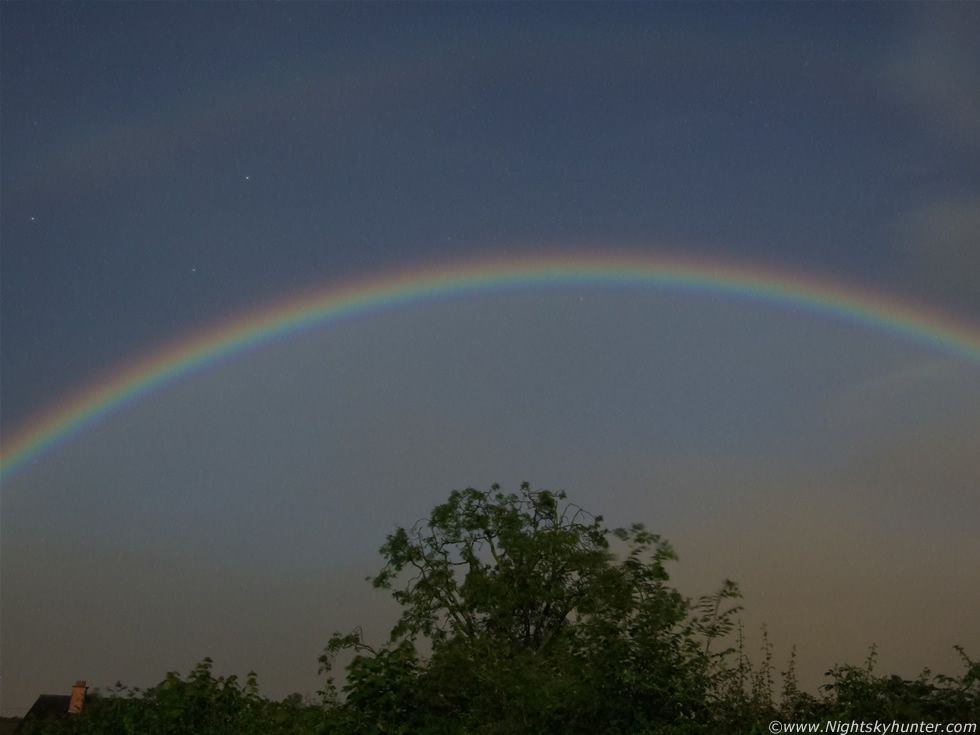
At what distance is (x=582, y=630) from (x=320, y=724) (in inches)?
121

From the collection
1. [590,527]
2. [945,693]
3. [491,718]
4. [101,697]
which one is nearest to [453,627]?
[590,527]

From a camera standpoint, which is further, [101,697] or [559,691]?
[101,697]

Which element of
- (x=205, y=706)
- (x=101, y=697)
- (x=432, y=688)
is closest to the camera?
(x=432, y=688)

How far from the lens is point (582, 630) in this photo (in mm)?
8023

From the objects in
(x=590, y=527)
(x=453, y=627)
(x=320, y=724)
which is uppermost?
(x=590, y=527)

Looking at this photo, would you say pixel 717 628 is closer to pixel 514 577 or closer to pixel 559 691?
pixel 559 691

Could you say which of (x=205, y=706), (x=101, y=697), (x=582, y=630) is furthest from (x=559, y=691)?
(x=101, y=697)

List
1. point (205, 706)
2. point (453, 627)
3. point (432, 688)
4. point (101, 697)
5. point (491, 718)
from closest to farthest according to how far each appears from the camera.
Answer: point (491, 718)
point (432, 688)
point (205, 706)
point (101, 697)
point (453, 627)

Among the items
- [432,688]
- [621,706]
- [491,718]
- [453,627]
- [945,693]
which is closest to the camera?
[945,693]

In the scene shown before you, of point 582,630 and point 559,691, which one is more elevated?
point 582,630

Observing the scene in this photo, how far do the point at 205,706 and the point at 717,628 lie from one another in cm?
562

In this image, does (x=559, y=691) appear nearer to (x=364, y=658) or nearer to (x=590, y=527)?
(x=364, y=658)

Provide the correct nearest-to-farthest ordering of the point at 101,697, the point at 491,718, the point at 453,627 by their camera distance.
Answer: the point at 491,718
the point at 101,697
the point at 453,627

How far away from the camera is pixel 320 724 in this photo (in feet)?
30.5
